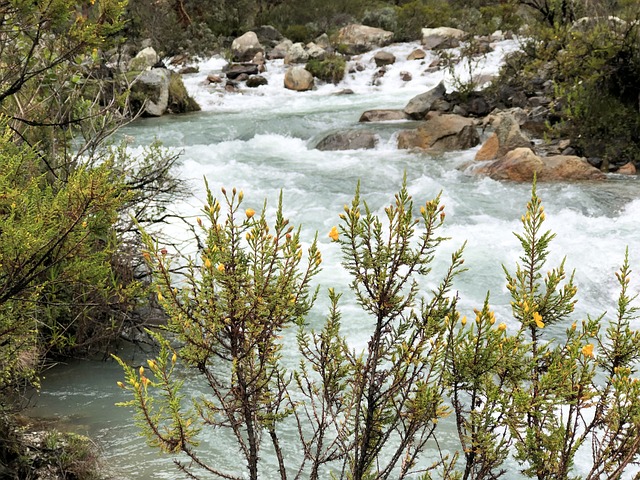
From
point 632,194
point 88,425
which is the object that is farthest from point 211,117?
point 88,425

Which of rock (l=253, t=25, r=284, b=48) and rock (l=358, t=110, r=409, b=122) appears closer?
rock (l=358, t=110, r=409, b=122)

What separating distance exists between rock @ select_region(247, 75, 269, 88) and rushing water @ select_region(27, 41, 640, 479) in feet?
8.71

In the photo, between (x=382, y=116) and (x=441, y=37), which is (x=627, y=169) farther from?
(x=441, y=37)

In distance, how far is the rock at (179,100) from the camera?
18.1 metres

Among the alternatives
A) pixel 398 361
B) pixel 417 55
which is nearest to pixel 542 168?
pixel 398 361

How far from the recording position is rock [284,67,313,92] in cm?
2133

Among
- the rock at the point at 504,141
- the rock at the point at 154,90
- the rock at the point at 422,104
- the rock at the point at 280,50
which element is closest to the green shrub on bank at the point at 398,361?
the rock at the point at 504,141

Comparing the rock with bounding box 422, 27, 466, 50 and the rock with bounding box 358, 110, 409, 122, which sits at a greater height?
the rock with bounding box 422, 27, 466, 50

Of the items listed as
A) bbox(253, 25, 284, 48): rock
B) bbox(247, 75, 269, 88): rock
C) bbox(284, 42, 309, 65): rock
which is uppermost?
bbox(253, 25, 284, 48): rock

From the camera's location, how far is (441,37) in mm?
26656

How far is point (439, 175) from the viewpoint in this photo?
10953 millimetres

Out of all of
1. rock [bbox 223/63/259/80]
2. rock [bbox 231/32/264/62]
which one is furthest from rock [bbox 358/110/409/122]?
rock [bbox 231/32/264/62]

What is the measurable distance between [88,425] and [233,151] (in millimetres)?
9695

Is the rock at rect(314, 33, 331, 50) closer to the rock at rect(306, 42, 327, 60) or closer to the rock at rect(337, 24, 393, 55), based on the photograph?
the rock at rect(337, 24, 393, 55)
